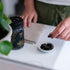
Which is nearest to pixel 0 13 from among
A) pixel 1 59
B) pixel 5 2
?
pixel 1 59

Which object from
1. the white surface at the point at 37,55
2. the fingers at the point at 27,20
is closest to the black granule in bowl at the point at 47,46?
the white surface at the point at 37,55

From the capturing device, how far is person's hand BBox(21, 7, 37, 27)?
105 centimetres

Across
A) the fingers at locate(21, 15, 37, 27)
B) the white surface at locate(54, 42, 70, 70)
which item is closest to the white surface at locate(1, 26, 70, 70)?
the white surface at locate(54, 42, 70, 70)

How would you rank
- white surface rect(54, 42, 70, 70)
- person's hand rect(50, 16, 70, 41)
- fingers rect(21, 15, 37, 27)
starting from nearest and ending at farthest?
white surface rect(54, 42, 70, 70), person's hand rect(50, 16, 70, 41), fingers rect(21, 15, 37, 27)

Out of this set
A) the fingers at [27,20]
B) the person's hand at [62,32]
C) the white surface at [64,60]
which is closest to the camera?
the white surface at [64,60]

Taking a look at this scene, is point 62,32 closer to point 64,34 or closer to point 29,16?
point 64,34

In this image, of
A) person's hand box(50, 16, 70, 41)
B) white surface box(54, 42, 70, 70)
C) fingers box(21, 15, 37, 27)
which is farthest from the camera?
fingers box(21, 15, 37, 27)

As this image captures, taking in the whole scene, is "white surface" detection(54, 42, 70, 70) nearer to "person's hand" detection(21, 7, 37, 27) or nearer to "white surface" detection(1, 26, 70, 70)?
"white surface" detection(1, 26, 70, 70)

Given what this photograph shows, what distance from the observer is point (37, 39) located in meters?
0.92

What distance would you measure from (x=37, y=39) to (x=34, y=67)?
7.5 inches

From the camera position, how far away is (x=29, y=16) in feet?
3.60

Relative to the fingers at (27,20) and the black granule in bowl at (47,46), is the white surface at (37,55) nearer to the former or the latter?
the black granule in bowl at (47,46)

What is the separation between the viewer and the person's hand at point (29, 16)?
1.05m

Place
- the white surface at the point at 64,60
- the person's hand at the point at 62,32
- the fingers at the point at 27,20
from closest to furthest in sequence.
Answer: the white surface at the point at 64,60 → the person's hand at the point at 62,32 → the fingers at the point at 27,20
